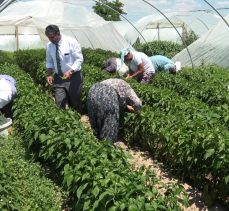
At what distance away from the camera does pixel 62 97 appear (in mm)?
7199

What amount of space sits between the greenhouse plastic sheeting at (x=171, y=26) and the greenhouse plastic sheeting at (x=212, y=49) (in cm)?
1155

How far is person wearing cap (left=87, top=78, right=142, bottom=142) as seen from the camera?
19.7 ft

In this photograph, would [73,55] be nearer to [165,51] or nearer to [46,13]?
[46,13]

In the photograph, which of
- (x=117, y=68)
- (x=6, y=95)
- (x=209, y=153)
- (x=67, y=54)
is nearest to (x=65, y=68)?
(x=67, y=54)

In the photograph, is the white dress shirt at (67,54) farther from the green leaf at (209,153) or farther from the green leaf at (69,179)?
the green leaf at (69,179)

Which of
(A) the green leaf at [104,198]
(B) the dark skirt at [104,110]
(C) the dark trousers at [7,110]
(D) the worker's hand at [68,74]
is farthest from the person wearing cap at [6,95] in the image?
(A) the green leaf at [104,198]

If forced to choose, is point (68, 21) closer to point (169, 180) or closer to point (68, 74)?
point (68, 74)

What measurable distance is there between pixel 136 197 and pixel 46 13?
19.7 meters

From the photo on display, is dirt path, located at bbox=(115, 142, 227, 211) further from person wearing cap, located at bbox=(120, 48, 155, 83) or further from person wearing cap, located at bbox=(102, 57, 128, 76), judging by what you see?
person wearing cap, located at bbox=(102, 57, 128, 76)

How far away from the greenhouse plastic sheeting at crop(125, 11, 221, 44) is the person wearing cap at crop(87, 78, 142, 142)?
22.9 meters

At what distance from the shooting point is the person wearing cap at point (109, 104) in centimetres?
600

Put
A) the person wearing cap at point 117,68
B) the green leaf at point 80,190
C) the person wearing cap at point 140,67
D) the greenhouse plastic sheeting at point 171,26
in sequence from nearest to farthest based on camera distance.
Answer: the green leaf at point 80,190 < the person wearing cap at point 140,67 < the person wearing cap at point 117,68 < the greenhouse plastic sheeting at point 171,26

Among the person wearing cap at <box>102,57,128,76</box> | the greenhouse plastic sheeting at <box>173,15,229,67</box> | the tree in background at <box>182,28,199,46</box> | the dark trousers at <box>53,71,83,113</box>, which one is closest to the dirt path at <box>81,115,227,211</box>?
the dark trousers at <box>53,71,83,113</box>

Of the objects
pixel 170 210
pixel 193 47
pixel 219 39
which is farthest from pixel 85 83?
pixel 193 47
